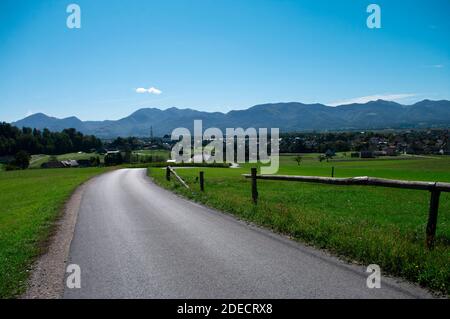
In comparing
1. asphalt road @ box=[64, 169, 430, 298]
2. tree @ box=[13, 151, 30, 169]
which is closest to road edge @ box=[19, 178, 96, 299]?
asphalt road @ box=[64, 169, 430, 298]

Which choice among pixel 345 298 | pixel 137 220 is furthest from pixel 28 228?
pixel 345 298

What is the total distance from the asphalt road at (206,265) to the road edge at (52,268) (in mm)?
250

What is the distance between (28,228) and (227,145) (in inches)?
4304

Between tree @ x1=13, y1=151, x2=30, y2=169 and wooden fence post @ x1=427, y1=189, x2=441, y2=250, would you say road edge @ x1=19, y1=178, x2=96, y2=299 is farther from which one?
tree @ x1=13, y1=151, x2=30, y2=169

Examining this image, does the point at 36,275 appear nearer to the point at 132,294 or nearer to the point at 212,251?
the point at 132,294

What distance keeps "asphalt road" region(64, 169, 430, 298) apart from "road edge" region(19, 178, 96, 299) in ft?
0.82

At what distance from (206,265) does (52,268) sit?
3.31 meters

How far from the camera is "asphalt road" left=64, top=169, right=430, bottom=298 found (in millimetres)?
6219

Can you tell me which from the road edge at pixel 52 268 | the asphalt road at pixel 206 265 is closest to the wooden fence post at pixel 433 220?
the asphalt road at pixel 206 265

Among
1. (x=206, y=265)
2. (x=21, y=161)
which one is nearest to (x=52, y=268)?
(x=206, y=265)

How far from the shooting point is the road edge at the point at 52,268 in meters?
6.55

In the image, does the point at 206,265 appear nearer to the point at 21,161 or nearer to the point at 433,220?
the point at 433,220

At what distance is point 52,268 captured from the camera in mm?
8086

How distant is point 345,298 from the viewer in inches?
229
